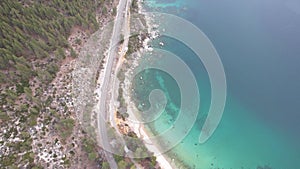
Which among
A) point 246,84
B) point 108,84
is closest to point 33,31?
point 108,84

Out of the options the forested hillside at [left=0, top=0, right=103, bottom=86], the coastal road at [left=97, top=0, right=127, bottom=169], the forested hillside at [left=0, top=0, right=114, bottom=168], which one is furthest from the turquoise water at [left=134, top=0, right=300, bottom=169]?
the forested hillside at [left=0, top=0, right=103, bottom=86]

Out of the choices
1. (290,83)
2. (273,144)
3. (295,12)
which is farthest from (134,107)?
(295,12)

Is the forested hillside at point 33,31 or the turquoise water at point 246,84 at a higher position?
the forested hillside at point 33,31

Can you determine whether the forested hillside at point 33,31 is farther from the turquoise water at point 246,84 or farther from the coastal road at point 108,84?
the turquoise water at point 246,84

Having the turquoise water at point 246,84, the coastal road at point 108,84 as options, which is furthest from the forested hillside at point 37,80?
the turquoise water at point 246,84

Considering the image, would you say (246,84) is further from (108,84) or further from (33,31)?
(33,31)

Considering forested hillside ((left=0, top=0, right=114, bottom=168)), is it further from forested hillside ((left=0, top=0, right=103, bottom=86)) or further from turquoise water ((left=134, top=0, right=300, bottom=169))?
turquoise water ((left=134, top=0, right=300, bottom=169))
